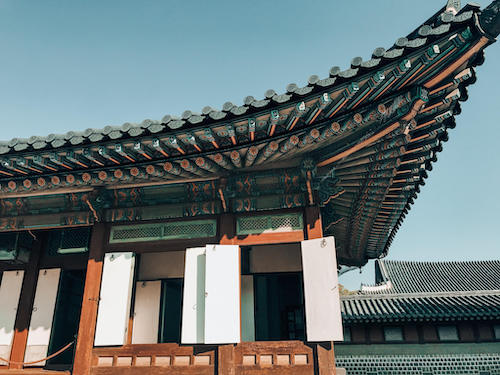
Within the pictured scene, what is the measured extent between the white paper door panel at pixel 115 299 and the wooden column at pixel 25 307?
248 centimetres

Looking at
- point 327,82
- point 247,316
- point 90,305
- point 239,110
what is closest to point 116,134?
point 239,110

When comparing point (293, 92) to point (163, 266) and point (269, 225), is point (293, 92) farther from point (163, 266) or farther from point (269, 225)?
point (163, 266)

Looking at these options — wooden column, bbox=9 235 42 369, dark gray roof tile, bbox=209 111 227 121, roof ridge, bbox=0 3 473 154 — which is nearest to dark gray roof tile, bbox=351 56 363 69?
roof ridge, bbox=0 3 473 154

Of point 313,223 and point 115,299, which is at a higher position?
point 313,223

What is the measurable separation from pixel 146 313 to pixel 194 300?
7.89ft

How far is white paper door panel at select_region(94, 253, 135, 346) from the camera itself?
6.25 meters

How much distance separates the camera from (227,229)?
6.66 m

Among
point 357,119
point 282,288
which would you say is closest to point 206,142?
point 357,119

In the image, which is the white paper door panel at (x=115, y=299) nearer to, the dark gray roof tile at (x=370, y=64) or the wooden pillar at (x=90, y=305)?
the wooden pillar at (x=90, y=305)

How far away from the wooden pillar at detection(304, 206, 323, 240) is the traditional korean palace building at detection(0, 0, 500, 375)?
0.02 m

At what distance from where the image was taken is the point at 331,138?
18.3 ft

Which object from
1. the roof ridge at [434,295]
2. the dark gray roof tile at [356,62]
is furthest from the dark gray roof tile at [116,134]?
the roof ridge at [434,295]

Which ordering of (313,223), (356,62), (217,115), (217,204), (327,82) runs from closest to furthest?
(356,62), (327,82), (217,115), (313,223), (217,204)

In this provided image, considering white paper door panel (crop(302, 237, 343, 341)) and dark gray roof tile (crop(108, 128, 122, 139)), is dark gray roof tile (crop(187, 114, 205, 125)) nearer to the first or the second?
dark gray roof tile (crop(108, 128, 122, 139))
